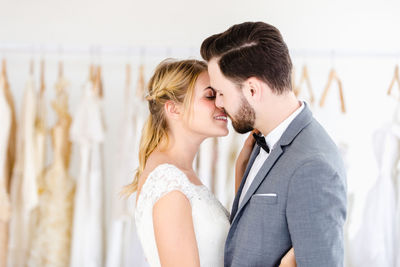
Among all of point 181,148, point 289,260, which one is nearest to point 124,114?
point 181,148

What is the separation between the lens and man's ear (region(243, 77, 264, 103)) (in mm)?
1526

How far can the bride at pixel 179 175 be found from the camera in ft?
5.01

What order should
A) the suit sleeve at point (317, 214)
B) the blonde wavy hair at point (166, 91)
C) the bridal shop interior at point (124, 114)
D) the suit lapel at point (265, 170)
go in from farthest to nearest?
the bridal shop interior at point (124, 114) < the blonde wavy hair at point (166, 91) < the suit lapel at point (265, 170) < the suit sleeve at point (317, 214)

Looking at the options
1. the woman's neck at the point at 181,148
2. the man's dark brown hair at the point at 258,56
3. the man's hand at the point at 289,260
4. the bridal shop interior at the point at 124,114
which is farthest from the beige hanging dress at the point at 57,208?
the man's hand at the point at 289,260

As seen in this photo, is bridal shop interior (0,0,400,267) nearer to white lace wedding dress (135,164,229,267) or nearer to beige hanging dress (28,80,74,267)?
beige hanging dress (28,80,74,267)

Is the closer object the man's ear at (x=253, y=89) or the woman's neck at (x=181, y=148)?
the man's ear at (x=253, y=89)

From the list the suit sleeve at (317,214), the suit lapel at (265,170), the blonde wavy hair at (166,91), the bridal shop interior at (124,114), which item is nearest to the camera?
the suit sleeve at (317,214)

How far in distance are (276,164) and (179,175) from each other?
365 mm

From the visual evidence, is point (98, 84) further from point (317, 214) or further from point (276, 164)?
point (317, 214)

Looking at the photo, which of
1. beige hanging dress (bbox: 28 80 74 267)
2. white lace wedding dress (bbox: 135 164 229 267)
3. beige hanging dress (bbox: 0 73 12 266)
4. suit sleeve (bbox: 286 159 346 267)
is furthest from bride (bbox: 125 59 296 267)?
beige hanging dress (bbox: 0 73 12 266)

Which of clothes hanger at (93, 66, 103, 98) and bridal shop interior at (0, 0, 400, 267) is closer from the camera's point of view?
bridal shop interior at (0, 0, 400, 267)

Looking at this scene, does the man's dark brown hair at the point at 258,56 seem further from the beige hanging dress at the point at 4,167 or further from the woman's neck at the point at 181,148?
the beige hanging dress at the point at 4,167

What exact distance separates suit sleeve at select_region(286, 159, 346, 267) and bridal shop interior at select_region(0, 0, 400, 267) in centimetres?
142

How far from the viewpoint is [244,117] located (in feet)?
5.23
